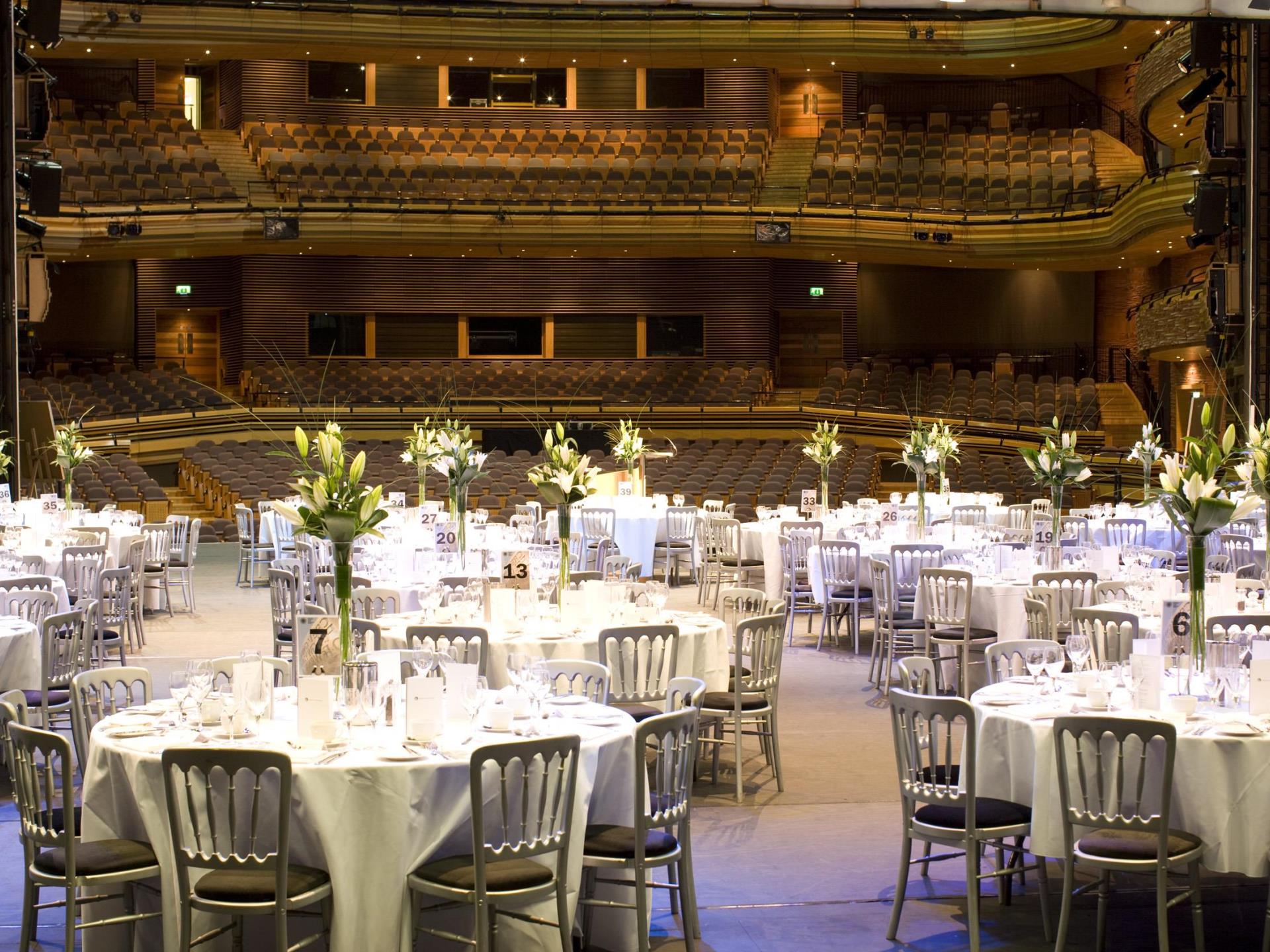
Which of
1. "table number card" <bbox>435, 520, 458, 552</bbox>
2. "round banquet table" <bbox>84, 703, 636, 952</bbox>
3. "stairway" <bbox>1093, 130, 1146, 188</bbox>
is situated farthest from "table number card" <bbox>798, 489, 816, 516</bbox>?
"stairway" <bbox>1093, 130, 1146, 188</bbox>

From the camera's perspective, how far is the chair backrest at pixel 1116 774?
4523 millimetres

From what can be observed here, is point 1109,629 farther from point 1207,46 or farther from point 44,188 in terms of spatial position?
point 44,188

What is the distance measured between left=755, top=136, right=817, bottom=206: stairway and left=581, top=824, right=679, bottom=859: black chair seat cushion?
21121mm

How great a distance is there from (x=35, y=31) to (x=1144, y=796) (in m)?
12.3

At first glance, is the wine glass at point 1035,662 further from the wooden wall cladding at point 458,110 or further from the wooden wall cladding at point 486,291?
the wooden wall cladding at point 458,110

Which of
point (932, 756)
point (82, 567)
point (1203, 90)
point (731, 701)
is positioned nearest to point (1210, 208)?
point (1203, 90)

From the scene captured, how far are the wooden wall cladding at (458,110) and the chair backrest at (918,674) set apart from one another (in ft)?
75.7

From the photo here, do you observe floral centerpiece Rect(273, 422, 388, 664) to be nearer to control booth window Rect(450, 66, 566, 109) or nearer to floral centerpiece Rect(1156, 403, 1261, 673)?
floral centerpiece Rect(1156, 403, 1261, 673)

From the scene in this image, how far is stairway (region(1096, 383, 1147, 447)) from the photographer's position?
23109 mm

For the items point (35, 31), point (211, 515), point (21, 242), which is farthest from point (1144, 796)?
point (21, 242)

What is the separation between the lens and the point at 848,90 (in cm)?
2795

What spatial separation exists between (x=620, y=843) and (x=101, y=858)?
1548 mm

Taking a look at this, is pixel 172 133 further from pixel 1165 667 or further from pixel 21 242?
pixel 1165 667

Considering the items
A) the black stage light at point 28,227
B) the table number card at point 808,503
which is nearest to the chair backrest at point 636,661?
the table number card at point 808,503
